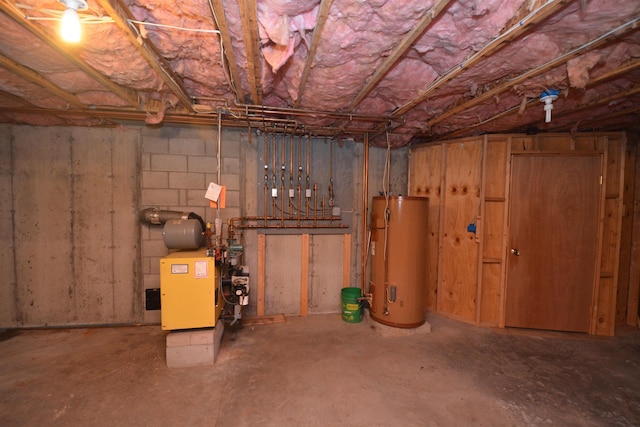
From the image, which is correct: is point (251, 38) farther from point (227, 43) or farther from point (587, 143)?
point (587, 143)

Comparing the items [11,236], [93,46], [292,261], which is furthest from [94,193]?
[292,261]

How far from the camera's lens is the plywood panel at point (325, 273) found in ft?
12.0

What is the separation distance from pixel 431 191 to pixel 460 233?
0.66 metres

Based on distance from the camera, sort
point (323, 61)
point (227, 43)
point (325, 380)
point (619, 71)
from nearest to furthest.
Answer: point (227, 43) → point (619, 71) → point (323, 61) → point (325, 380)

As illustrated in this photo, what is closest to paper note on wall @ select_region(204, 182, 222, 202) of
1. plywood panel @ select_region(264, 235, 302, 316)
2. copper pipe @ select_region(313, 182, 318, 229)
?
plywood panel @ select_region(264, 235, 302, 316)

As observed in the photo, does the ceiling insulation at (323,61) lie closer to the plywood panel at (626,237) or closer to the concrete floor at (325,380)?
the plywood panel at (626,237)

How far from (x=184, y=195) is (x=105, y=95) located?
1.21m

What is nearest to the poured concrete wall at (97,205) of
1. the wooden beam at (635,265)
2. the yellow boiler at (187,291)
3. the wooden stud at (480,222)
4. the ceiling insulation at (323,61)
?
the ceiling insulation at (323,61)

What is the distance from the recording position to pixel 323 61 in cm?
190

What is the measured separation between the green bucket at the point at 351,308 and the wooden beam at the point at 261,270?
101 centimetres

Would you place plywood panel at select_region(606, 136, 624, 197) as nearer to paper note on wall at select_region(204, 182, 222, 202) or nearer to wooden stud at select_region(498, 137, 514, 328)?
wooden stud at select_region(498, 137, 514, 328)

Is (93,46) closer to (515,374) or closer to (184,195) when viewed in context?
(184,195)

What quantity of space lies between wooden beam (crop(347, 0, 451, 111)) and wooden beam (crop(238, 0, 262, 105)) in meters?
0.81

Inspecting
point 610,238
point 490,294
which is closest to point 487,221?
point 490,294
